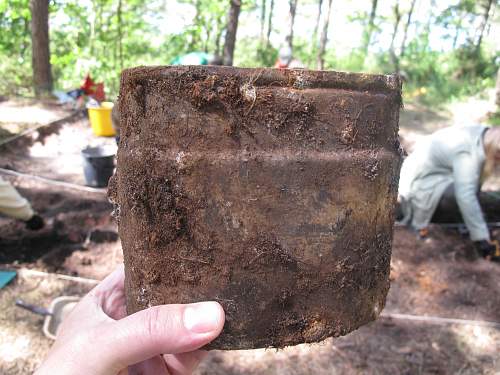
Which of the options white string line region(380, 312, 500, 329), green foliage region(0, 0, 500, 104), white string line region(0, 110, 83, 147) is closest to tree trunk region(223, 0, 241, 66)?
green foliage region(0, 0, 500, 104)

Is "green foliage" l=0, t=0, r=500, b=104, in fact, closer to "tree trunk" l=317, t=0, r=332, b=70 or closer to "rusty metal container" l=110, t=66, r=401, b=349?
"tree trunk" l=317, t=0, r=332, b=70

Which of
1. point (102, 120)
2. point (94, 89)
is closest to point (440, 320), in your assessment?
point (102, 120)

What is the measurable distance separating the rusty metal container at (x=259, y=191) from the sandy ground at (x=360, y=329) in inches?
76.9

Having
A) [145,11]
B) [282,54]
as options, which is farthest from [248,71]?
[145,11]

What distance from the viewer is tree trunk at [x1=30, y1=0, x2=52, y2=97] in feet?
28.1

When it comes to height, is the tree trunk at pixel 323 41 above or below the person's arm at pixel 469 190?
above

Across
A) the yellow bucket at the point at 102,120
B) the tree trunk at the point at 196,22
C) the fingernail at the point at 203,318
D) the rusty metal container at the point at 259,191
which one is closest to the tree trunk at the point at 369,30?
the tree trunk at the point at 196,22

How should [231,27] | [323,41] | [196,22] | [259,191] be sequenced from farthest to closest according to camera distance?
[323,41], [196,22], [231,27], [259,191]

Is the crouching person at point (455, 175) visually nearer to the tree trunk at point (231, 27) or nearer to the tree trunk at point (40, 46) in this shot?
the tree trunk at point (231, 27)

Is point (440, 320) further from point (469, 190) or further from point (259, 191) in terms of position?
point (259, 191)

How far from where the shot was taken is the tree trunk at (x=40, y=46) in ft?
28.1

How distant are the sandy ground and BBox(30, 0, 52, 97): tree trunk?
468cm

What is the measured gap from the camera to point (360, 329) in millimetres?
Answer: 3338

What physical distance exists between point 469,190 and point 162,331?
174 inches
